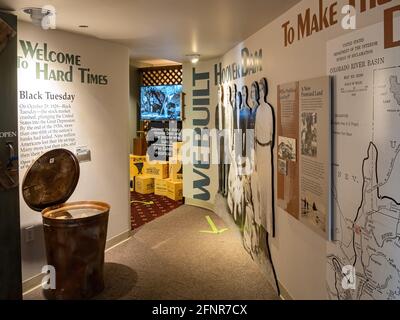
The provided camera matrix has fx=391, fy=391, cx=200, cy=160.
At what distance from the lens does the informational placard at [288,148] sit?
2.57 m

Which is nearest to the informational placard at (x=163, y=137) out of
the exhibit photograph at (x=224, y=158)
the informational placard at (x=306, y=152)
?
the exhibit photograph at (x=224, y=158)

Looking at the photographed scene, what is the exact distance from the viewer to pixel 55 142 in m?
3.42

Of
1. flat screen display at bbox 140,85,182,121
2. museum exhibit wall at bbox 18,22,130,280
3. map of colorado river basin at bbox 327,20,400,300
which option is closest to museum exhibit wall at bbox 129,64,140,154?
flat screen display at bbox 140,85,182,121

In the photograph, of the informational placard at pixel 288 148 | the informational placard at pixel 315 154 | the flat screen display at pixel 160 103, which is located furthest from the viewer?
the flat screen display at pixel 160 103

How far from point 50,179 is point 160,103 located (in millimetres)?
4896

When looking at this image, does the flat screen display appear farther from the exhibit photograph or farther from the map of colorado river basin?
the map of colorado river basin

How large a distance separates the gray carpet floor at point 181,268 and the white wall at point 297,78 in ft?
1.29

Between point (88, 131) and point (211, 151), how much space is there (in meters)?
2.23

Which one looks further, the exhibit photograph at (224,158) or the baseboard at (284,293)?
the baseboard at (284,293)

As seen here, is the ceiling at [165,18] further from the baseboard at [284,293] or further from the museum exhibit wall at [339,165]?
the baseboard at [284,293]

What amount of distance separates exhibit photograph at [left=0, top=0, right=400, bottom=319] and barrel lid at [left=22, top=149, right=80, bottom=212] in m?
0.01

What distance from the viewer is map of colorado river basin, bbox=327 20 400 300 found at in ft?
5.28

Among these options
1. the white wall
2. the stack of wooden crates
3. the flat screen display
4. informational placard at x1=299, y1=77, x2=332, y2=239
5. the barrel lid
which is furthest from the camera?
the flat screen display
